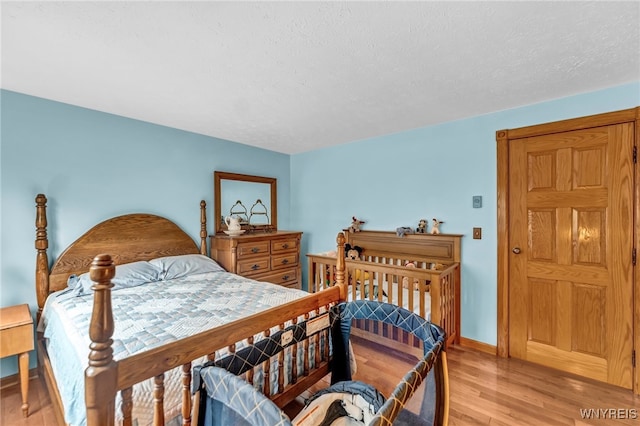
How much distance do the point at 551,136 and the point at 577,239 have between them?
882 millimetres

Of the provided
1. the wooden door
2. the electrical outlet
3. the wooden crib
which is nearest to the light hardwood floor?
the wooden door

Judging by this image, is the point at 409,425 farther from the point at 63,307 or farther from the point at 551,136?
the point at 551,136

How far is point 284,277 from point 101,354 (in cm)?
282

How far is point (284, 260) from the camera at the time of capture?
11.8 feet

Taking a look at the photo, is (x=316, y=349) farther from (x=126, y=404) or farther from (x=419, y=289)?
(x=419, y=289)

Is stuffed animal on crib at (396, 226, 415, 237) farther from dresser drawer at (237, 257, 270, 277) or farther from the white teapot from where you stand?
the white teapot

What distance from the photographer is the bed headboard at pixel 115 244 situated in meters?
2.23

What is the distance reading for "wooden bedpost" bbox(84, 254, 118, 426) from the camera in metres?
0.78

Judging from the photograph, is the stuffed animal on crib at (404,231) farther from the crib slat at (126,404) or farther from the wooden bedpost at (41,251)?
the wooden bedpost at (41,251)

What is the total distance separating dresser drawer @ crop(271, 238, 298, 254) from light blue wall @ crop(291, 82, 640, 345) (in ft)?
1.84

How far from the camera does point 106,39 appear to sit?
4.86ft

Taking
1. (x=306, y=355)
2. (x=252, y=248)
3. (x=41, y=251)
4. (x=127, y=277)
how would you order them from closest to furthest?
(x=306, y=355)
(x=41, y=251)
(x=127, y=277)
(x=252, y=248)

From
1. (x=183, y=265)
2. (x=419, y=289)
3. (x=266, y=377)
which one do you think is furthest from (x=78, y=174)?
(x=419, y=289)
